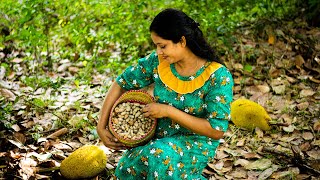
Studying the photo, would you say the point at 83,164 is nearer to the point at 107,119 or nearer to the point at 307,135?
the point at 107,119

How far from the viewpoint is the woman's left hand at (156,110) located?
2.25m

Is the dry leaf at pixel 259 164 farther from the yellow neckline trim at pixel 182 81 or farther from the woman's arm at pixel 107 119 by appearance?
the woman's arm at pixel 107 119

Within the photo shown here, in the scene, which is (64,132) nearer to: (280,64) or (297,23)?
(280,64)

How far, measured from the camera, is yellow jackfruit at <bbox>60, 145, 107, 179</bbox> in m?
2.64

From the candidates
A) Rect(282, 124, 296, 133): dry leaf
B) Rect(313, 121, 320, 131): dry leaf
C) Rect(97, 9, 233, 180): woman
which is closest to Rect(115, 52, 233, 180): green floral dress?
Rect(97, 9, 233, 180): woman

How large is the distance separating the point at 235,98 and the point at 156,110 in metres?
1.64

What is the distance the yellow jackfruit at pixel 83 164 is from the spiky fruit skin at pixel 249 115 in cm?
113

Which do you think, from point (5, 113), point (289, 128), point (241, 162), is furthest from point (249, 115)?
point (5, 113)

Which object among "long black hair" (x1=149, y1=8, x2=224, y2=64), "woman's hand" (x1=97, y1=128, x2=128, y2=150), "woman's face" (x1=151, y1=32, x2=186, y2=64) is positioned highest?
"long black hair" (x1=149, y1=8, x2=224, y2=64)

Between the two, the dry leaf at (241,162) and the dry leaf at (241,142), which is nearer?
the dry leaf at (241,162)

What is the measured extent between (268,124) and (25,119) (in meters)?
1.80

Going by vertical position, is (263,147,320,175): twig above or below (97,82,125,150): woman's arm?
below

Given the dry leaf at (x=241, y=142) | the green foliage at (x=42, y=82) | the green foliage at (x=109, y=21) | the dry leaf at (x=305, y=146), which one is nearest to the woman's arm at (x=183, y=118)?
the dry leaf at (x=241, y=142)

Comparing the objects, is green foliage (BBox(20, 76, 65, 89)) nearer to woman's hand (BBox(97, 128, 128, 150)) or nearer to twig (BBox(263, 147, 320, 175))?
woman's hand (BBox(97, 128, 128, 150))
